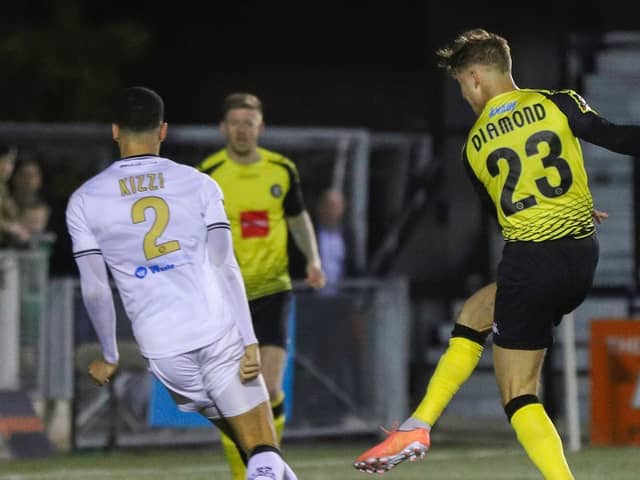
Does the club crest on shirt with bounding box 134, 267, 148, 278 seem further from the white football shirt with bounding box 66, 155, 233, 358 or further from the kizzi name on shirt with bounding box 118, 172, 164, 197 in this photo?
the kizzi name on shirt with bounding box 118, 172, 164, 197

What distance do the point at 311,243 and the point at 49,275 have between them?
4787 mm

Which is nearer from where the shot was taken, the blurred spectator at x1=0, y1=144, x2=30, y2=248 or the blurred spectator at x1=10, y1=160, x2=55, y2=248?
the blurred spectator at x1=0, y1=144, x2=30, y2=248

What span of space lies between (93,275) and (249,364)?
71cm

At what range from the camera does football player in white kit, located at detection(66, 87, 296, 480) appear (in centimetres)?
698

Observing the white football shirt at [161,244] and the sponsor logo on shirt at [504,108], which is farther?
the sponsor logo on shirt at [504,108]

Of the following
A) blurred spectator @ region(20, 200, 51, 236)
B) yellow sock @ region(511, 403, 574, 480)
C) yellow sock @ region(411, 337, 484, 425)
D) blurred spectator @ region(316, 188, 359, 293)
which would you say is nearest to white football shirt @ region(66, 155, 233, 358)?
yellow sock @ region(411, 337, 484, 425)

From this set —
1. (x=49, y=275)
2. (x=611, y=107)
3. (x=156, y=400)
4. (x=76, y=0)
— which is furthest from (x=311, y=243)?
(x=76, y=0)

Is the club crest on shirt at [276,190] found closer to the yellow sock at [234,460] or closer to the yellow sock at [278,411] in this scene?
the yellow sock at [278,411]

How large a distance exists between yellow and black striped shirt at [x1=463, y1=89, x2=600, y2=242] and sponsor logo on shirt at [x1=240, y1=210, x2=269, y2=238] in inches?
98.0

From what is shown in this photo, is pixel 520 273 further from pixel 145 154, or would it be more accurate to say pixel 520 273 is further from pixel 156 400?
pixel 156 400

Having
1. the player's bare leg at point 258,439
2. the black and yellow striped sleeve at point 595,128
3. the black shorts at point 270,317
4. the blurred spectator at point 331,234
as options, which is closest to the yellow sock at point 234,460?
the black shorts at point 270,317

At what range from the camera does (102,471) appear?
37.8ft

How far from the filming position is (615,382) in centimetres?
1286

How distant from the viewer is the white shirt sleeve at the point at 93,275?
23.1ft
